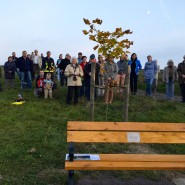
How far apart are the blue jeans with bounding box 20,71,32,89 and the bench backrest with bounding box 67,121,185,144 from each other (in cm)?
1151

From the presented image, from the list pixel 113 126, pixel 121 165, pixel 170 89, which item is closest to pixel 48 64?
pixel 170 89

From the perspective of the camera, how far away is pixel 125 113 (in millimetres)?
8695

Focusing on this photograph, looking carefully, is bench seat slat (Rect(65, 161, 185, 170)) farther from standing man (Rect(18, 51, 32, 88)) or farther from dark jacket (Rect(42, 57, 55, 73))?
standing man (Rect(18, 51, 32, 88))

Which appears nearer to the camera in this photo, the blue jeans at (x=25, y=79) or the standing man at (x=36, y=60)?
the blue jeans at (x=25, y=79)

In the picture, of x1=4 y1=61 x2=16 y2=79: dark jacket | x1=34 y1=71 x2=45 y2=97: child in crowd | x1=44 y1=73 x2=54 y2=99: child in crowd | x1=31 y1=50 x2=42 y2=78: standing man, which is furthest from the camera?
x1=31 y1=50 x2=42 y2=78: standing man

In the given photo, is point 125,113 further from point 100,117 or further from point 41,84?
point 41,84

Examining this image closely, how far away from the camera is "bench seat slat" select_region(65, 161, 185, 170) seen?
17.9 feet

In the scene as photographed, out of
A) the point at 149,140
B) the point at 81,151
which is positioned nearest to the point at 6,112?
the point at 81,151

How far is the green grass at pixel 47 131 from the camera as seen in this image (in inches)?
262

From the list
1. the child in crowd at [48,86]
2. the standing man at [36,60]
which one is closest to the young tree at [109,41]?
the child in crowd at [48,86]

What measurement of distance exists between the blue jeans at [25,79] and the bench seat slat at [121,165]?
12.0 metres

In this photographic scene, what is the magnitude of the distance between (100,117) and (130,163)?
5.91 m

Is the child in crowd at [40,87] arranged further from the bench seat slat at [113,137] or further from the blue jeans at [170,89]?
the bench seat slat at [113,137]

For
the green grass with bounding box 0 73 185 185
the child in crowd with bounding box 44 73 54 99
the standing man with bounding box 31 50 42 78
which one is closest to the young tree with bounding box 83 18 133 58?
the green grass with bounding box 0 73 185 185
